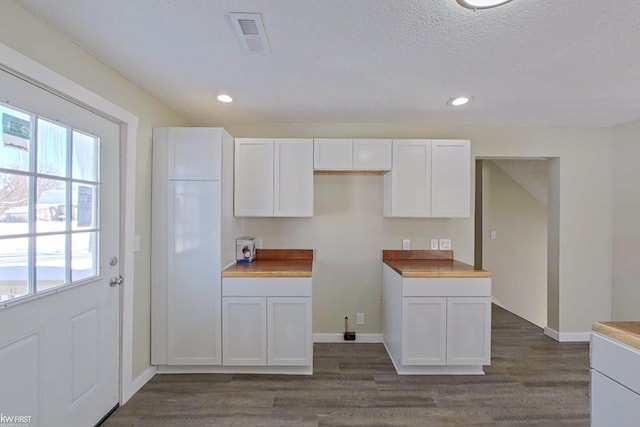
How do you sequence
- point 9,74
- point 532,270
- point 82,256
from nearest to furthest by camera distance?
point 9,74
point 82,256
point 532,270

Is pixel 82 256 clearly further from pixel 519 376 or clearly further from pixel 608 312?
pixel 608 312

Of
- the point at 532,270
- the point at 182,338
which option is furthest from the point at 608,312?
the point at 182,338

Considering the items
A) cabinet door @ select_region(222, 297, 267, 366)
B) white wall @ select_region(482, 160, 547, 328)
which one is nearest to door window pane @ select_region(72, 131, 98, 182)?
cabinet door @ select_region(222, 297, 267, 366)

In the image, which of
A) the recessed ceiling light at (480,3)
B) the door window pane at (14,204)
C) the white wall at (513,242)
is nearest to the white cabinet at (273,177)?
the door window pane at (14,204)

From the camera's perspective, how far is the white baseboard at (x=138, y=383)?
7.60 ft

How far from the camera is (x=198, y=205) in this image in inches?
105

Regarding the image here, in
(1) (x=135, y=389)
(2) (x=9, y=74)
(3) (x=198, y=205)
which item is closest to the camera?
(2) (x=9, y=74)

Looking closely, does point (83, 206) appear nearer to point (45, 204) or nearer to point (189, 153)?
point (45, 204)

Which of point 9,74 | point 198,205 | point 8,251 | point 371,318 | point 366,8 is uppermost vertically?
point 366,8

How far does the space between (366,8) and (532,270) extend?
5.09m

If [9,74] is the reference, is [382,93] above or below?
above

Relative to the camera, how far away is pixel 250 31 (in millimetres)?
1661

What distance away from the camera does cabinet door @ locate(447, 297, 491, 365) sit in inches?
105

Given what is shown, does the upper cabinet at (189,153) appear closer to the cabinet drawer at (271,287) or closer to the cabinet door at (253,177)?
the cabinet door at (253,177)
